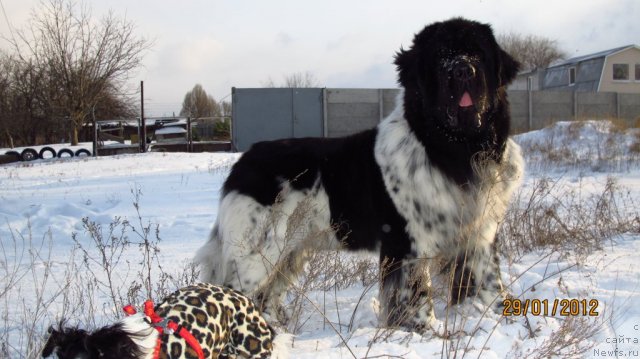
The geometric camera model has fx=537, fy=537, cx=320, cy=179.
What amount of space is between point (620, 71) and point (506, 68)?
38.4 meters

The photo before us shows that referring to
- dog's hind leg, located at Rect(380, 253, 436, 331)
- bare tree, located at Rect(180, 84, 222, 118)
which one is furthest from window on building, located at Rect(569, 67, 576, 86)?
dog's hind leg, located at Rect(380, 253, 436, 331)

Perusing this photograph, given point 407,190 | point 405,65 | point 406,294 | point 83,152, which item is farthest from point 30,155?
point 406,294

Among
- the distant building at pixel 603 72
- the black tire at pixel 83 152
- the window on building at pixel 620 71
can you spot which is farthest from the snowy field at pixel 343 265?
the window on building at pixel 620 71

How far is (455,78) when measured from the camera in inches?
115

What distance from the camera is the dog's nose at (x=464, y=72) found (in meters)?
2.89

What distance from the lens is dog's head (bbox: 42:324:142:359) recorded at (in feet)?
5.67

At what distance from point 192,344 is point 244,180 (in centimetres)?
145

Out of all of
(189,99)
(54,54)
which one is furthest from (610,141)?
Result: (189,99)

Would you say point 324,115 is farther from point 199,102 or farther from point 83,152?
point 199,102

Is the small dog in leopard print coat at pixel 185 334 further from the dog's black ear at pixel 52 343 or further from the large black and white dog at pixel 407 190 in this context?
the large black and white dog at pixel 407 190

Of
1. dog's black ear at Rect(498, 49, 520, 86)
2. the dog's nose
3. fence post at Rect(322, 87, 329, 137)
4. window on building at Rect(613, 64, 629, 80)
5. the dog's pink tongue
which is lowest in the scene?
the dog's pink tongue

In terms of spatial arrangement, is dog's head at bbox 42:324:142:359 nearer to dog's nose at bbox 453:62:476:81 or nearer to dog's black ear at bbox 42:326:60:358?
dog's black ear at bbox 42:326:60:358

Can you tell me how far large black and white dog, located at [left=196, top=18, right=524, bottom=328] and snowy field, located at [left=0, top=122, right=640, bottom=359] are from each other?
232 millimetres

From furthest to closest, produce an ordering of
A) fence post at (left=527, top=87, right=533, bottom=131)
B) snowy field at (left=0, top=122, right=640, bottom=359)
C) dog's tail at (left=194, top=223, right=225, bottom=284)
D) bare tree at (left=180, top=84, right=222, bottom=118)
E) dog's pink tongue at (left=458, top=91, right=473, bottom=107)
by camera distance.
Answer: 1. bare tree at (left=180, top=84, right=222, bottom=118)
2. fence post at (left=527, top=87, right=533, bottom=131)
3. dog's tail at (left=194, top=223, right=225, bottom=284)
4. dog's pink tongue at (left=458, top=91, right=473, bottom=107)
5. snowy field at (left=0, top=122, right=640, bottom=359)
